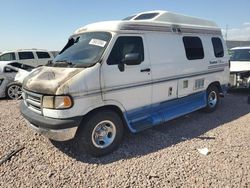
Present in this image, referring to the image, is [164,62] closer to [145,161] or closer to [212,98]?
[145,161]

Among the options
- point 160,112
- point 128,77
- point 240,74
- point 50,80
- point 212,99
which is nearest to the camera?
point 50,80

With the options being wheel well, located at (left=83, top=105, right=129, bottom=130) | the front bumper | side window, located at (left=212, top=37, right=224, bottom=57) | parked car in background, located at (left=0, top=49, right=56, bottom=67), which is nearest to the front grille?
the front bumper

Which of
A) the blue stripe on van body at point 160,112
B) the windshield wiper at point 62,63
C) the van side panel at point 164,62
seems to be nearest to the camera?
the windshield wiper at point 62,63

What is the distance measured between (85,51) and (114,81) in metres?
0.82

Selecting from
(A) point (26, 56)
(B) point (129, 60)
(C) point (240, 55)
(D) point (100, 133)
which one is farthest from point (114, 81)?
(A) point (26, 56)

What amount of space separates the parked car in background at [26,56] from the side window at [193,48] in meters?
9.62

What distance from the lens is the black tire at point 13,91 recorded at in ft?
31.0

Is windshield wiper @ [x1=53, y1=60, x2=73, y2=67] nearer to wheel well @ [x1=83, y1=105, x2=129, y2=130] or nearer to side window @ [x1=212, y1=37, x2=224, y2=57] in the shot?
wheel well @ [x1=83, y1=105, x2=129, y2=130]

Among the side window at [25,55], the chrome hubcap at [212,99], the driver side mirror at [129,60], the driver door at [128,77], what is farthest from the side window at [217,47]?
the side window at [25,55]

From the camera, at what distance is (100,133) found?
438 cm

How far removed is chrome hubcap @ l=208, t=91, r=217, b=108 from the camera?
7023 mm

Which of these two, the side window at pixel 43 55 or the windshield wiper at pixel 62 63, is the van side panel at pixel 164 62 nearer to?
the windshield wiper at pixel 62 63

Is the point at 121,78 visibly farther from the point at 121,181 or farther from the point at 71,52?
the point at 121,181

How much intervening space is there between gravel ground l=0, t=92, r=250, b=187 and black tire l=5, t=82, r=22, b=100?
387 centimetres
